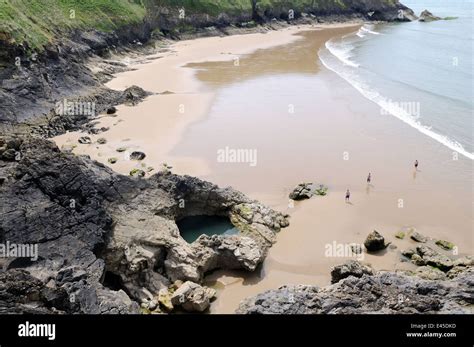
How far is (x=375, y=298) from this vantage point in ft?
45.2

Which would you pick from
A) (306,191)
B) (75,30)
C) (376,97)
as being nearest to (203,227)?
(306,191)

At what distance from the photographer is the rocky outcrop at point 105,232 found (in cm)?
1625

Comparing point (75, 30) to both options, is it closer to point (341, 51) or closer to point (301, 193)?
point (341, 51)

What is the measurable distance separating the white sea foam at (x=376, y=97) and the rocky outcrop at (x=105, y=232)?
21045mm

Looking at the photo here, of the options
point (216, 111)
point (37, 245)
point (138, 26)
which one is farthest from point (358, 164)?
point (138, 26)

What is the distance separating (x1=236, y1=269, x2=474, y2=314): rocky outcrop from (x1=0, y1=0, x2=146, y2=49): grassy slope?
37.7m

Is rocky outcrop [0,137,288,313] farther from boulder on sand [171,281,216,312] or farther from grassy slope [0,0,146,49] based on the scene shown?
grassy slope [0,0,146,49]

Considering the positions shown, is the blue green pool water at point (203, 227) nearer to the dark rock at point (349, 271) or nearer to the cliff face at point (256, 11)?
the dark rock at point (349, 271)

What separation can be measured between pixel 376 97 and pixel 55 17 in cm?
4387

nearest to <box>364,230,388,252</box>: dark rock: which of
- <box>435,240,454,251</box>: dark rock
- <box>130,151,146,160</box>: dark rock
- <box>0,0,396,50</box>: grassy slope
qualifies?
<box>435,240,454,251</box>: dark rock

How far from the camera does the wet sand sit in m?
22.3

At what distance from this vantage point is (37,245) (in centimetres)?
1680
